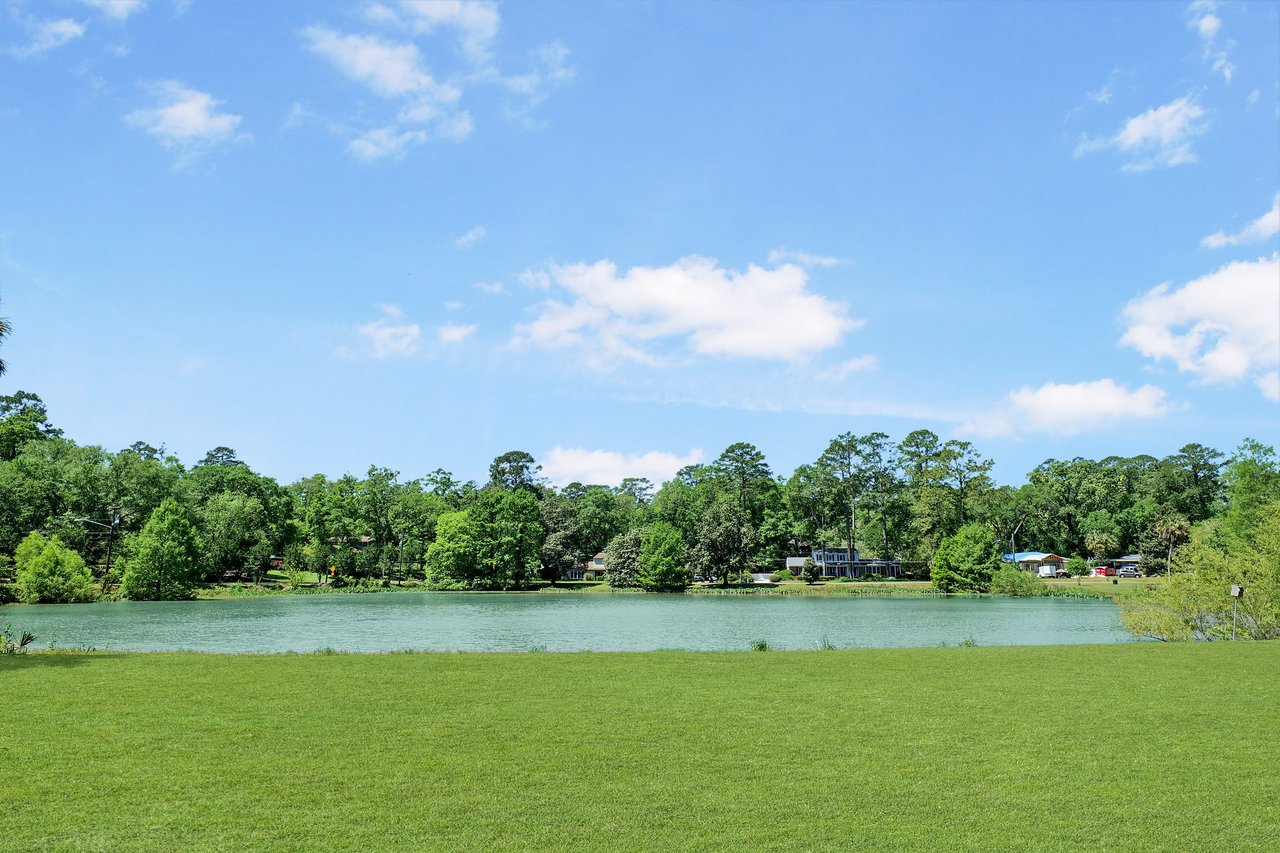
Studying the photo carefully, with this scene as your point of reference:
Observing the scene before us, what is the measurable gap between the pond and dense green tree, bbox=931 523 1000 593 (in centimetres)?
1394

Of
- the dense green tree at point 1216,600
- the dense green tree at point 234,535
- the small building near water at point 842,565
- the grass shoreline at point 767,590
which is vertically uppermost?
the dense green tree at point 234,535

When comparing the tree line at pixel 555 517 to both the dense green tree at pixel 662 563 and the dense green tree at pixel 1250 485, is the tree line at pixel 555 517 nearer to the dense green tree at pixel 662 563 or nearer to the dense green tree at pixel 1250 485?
the dense green tree at pixel 662 563

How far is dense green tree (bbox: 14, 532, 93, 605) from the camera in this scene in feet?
204

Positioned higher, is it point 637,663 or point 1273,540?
point 1273,540

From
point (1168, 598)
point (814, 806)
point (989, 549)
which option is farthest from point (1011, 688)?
point (989, 549)

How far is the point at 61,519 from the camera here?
77938 mm

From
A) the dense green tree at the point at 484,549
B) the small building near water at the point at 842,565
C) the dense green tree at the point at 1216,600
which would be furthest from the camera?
the small building near water at the point at 842,565

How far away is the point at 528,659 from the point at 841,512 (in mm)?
94064

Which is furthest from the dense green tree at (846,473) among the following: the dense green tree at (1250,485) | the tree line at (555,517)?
the dense green tree at (1250,485)

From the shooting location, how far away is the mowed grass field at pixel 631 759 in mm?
7410

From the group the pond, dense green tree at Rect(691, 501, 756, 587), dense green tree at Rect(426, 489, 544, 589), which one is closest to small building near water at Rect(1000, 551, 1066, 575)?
dense green tree at Rect(691, 501, 756, 587)

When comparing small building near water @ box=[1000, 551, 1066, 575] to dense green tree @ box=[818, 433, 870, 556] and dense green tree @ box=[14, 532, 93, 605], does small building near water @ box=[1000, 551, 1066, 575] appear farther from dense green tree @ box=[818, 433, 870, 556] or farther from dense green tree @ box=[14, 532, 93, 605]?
dense green tree @ box=[14, 532, 93, 605]

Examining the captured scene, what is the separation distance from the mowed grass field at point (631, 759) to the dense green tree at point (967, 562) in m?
67.8

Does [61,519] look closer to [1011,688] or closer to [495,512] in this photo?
[495,512]
